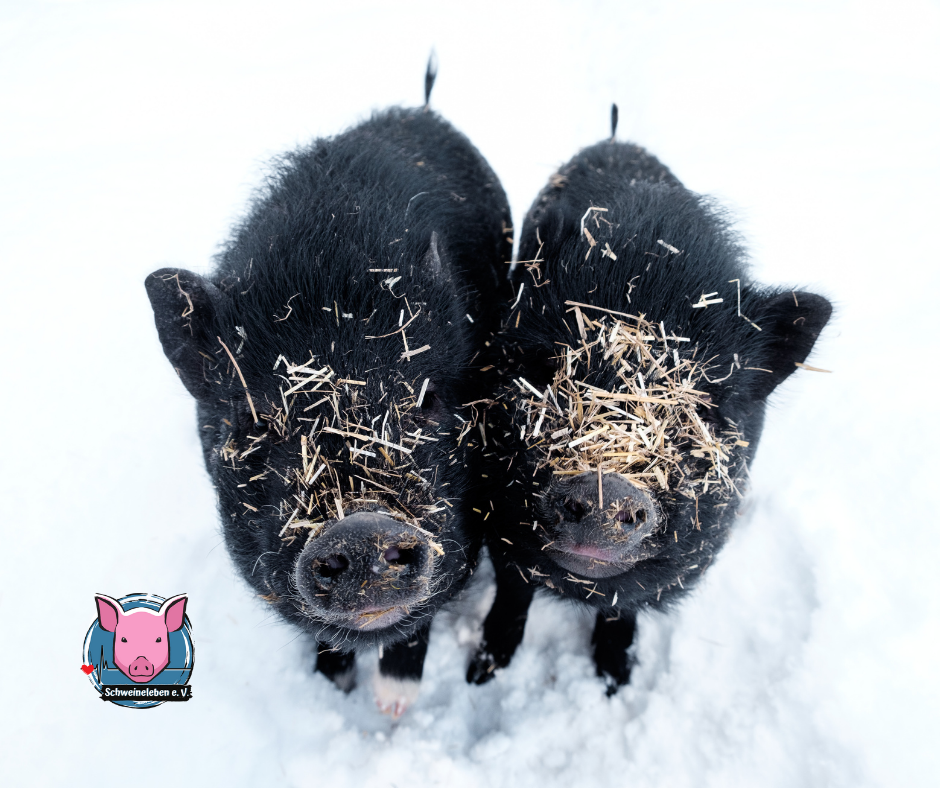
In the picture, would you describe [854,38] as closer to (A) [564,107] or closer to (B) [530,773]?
(A) [564,107]

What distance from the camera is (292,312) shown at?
7.06 ft

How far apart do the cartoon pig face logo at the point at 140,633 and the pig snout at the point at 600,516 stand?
2.11m

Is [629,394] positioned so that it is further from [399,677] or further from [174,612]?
[174,612]

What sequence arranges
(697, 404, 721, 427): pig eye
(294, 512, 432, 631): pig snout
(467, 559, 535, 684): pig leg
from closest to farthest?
(294, 512, 432, 631): pig snout, (697, 404, 721, 427): pig eye, (467, 559, 535, 684): pig leg

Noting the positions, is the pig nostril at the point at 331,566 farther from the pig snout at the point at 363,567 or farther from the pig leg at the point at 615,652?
the pig leg at the point at 615,652

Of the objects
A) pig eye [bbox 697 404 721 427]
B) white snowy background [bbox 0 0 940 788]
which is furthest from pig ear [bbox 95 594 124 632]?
pig eye [bbox 697 404 721 427]

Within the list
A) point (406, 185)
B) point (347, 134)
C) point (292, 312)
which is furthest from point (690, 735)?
point (347, 134)

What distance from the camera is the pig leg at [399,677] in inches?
122

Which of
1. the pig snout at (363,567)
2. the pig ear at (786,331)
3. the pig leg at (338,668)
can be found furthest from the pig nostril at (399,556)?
the pig leg at (338,668)

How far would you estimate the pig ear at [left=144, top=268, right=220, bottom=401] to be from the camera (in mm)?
2342

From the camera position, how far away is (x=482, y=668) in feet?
10.9

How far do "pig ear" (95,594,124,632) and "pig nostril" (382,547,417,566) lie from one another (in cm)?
208

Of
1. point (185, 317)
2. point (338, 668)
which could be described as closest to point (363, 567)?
point (185, 317)

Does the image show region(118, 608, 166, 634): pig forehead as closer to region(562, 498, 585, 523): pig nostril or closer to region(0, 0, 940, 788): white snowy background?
region(0, 0, 940, 788): white snowy background
